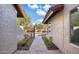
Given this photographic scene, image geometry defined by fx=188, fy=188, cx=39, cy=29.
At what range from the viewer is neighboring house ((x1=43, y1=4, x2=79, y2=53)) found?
4.51m

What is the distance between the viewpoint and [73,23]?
4.57 metres

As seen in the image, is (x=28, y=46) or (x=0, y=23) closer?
(x=0, y=23)

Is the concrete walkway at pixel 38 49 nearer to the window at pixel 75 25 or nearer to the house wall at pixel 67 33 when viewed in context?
the house wall at pixel 67 33

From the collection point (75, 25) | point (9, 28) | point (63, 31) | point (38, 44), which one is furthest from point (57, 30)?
point (9, 28)

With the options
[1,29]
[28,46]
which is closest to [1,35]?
[1,29]

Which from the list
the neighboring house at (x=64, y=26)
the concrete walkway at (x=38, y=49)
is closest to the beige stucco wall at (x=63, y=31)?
the neighboring house at (x=64, y=26)

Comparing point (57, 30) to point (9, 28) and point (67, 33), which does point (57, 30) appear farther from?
point (9, 28)

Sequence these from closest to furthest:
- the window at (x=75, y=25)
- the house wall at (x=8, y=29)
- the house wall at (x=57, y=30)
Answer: the house wall at (x=8, y=29) < the window at (x=75, y=25) < the house wall at (x=57, y=30)

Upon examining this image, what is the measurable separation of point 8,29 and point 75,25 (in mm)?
1604

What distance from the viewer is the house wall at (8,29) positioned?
4290 millimetres

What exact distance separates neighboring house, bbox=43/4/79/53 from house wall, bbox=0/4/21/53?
0.77m

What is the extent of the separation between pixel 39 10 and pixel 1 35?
1.07 metres

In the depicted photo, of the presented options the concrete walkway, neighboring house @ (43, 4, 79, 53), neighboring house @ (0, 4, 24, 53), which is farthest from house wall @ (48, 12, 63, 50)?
neighboring house @ (0, 4, 24, 53)
